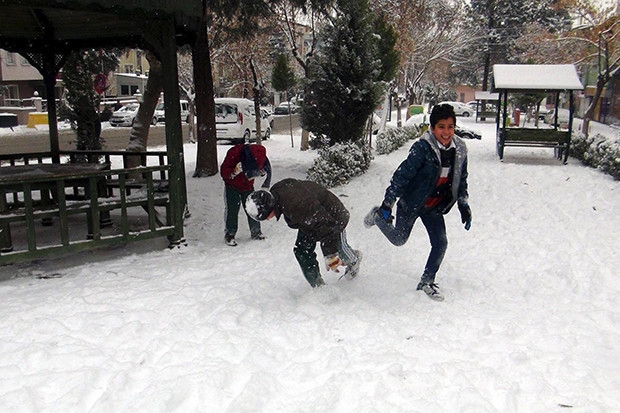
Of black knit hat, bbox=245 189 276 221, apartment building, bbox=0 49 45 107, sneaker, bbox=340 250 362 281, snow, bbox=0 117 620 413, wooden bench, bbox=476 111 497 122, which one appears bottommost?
snow, bbox=0 117 620 413

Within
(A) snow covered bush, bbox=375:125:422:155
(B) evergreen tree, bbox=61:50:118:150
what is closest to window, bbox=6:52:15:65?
(B) evergreen tree, bbox=61:50:118:150

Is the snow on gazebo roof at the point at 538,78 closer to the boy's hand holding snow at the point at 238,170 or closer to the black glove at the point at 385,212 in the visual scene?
the boy's hand holding snow at the point at 238,170

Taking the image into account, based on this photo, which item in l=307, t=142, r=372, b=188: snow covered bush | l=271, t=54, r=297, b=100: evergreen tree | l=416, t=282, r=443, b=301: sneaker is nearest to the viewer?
l=416, t=282, r=443, b=301: sneaker

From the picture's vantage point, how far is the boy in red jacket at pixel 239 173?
6887mm

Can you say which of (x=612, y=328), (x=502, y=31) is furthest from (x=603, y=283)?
(x=502, y=31)

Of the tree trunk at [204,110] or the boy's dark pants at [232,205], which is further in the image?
the tree trunk at [204,110]

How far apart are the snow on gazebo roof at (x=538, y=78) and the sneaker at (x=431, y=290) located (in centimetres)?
943

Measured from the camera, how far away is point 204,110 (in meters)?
11.7

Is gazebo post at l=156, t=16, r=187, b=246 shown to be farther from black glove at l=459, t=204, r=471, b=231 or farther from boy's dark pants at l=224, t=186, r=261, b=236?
black glove at l=459, t=204, r=471, b=231

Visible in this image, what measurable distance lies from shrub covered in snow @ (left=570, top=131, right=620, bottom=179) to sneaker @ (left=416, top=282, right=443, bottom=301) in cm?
650

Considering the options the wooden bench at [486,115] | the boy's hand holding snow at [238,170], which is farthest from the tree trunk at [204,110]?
the wooden bench at [486,115]

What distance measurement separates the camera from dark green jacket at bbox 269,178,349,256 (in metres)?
4.63

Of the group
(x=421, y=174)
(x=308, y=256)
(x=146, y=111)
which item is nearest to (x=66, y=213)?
(x=308, y=256)

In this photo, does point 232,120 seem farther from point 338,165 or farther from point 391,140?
point 338,165
